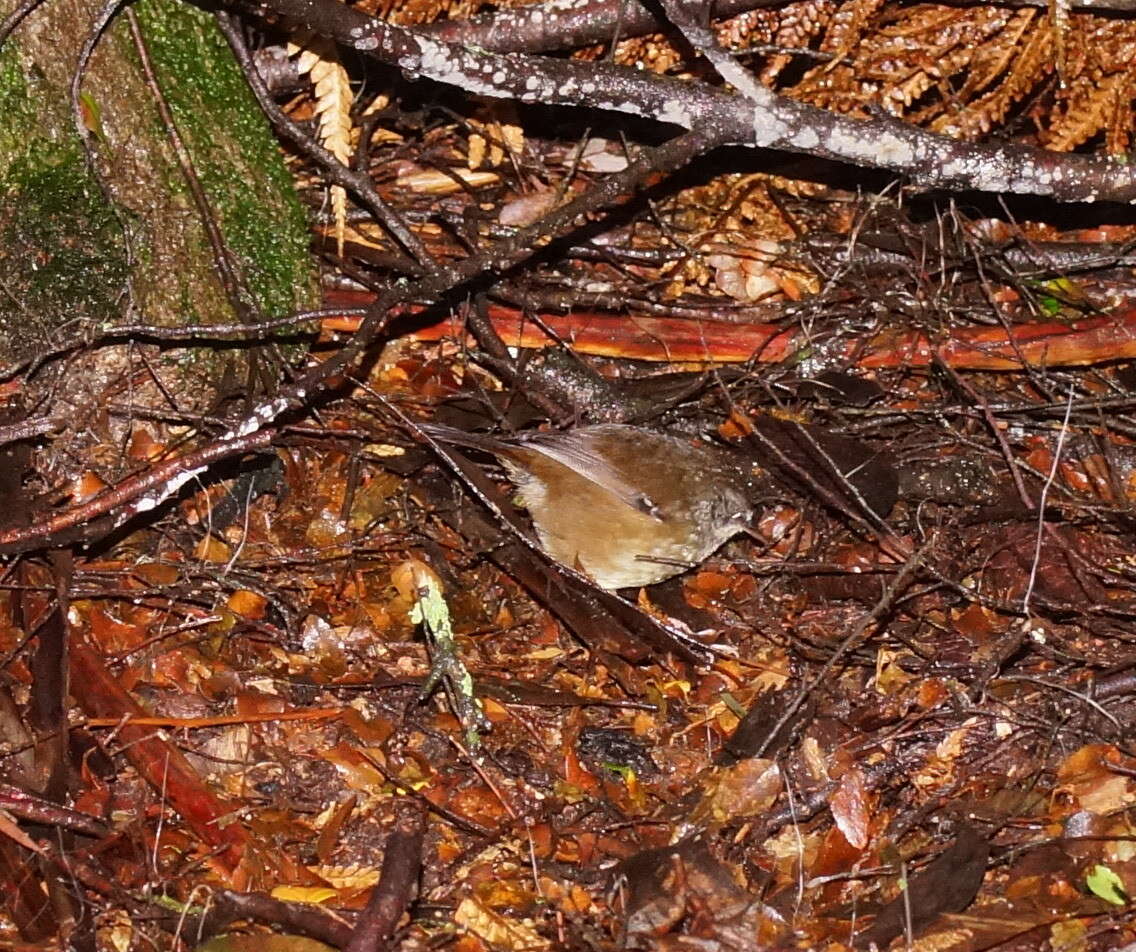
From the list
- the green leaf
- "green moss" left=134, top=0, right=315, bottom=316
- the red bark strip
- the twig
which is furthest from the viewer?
the red bark strip

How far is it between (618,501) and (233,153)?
174cm

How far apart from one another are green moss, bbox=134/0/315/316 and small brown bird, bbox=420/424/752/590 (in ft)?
2.45

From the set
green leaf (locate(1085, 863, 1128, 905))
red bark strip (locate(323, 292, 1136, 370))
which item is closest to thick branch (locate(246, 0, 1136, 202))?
red bark strip (locate(323, 292, 1136, 370))

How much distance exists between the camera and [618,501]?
153 inches

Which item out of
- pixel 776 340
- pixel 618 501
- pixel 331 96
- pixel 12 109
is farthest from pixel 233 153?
pixel 776 340

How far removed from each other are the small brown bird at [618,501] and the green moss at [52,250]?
110 centimetres

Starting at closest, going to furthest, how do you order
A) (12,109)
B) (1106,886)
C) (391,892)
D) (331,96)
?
1. (391,892)
2. (1106,886)
3. (12,109)
4. (331,96)

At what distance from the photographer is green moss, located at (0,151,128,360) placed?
11.5 ft

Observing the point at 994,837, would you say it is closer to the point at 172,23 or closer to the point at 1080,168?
the point at 1080,168

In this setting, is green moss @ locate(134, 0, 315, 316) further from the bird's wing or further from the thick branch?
the bird's wing

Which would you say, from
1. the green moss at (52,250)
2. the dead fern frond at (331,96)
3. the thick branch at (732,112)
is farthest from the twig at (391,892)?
the thick branch at (732,112)

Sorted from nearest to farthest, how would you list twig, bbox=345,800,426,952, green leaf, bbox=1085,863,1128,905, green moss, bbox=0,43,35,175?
twig, bbox=345,800,426,952 < green leaf, bbox=1085,863,1128,905 < green moss, bbox=0,43,35,175

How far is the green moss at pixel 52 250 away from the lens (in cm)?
352

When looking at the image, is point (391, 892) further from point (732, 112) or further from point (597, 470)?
point (732, 112)
